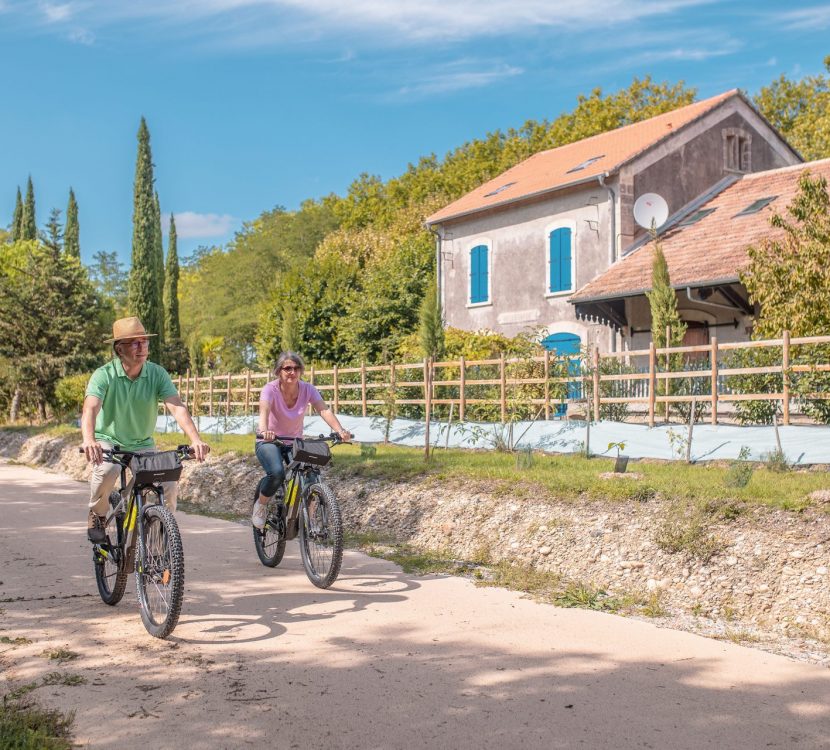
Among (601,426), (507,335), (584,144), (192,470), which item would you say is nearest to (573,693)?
(601,426)

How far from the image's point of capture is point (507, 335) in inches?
1126

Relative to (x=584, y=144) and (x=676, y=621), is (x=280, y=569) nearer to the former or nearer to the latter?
(x=676, y=621)

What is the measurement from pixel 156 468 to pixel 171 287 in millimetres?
61671

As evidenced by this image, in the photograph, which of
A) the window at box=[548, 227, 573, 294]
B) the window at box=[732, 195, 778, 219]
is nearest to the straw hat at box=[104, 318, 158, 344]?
the window at box=[732, 195, 778, 219]

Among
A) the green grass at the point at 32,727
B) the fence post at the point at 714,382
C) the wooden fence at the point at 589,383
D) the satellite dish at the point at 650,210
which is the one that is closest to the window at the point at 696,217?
the satellite dish at the point at 650,210

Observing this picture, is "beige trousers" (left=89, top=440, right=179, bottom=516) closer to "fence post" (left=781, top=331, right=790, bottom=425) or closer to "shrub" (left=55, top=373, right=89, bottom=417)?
"fence post" (left=781, top=331, right=790, bottom=425)

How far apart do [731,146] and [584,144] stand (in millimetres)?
5438

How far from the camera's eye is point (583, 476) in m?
10.5

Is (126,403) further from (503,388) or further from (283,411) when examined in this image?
(503,388)

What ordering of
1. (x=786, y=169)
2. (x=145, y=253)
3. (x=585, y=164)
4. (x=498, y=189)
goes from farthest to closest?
1. (x=145, y=253)
2. (x=498, y=189)
3. (x=585, y=164)
4. (x=786, y=169)

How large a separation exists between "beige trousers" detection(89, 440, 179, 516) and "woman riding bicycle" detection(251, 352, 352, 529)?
145cm

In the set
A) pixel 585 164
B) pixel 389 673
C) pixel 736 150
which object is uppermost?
pixel 736 150

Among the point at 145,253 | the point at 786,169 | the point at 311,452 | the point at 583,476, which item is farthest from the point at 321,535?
the point at 145,253

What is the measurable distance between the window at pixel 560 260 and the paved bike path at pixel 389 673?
20.3 m
